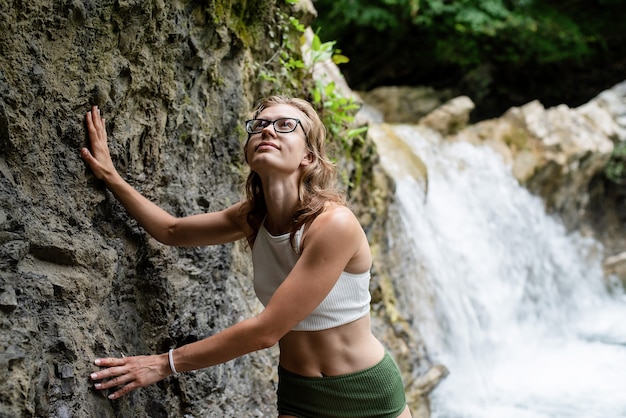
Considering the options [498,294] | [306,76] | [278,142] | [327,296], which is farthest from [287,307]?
[498,294]

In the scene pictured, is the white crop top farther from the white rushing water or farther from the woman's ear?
the white rushing water

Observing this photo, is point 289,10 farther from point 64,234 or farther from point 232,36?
point 64,234

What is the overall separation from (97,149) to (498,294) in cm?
649

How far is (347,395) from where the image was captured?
2.27 metres

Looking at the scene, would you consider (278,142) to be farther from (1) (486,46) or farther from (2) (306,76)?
(1) (486,46)

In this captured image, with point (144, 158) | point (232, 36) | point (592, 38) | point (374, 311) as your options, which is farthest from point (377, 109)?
point (144, 158)

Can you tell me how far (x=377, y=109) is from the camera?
11242 mm

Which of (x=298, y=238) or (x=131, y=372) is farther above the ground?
(x=298, y=238)

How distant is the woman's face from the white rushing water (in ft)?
12.0

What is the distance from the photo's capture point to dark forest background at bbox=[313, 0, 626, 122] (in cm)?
1180

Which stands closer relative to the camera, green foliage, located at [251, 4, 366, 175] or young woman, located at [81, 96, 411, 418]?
young woman, located at [81, 96, 411, 418]

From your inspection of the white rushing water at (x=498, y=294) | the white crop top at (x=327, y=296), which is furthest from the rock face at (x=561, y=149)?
the white crop top at (x=327, y=296)

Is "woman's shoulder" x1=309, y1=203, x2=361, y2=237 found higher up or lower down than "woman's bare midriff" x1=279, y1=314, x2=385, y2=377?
higher up

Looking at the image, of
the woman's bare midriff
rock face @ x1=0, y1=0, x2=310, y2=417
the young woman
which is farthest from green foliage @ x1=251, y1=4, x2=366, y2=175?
the woman's bare midriff
